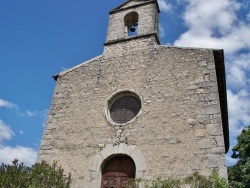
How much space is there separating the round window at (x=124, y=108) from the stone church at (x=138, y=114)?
0.03m

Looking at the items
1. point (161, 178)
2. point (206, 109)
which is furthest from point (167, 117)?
point (161, 178)

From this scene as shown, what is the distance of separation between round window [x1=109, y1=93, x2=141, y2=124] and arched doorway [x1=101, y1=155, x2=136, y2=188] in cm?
111

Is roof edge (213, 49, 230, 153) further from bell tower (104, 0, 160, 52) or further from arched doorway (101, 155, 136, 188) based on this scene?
arched doorway (101, 155, 136, 188)

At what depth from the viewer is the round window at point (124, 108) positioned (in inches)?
323

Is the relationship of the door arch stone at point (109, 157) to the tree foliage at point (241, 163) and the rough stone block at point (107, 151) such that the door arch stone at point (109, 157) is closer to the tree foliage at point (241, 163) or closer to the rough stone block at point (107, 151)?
the rough stone block at point (107, 151)

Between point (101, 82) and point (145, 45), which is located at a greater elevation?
point (145, 45)

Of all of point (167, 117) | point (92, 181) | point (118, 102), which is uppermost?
point (118, 102)

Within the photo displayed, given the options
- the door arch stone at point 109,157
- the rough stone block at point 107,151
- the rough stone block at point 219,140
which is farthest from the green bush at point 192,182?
the rough stone block at point 107,151

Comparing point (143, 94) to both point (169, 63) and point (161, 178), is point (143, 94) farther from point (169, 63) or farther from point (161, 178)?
point (161, 178)

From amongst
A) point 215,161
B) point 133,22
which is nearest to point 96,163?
point 215,161

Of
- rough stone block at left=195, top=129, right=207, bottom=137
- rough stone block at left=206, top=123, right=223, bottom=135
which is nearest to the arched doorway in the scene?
rough stone block at left=195, top=129, right=207, bottom=137

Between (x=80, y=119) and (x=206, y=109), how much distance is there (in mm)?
3590

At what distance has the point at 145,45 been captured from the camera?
9141 millimetres

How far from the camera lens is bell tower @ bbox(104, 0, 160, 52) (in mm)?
9508
